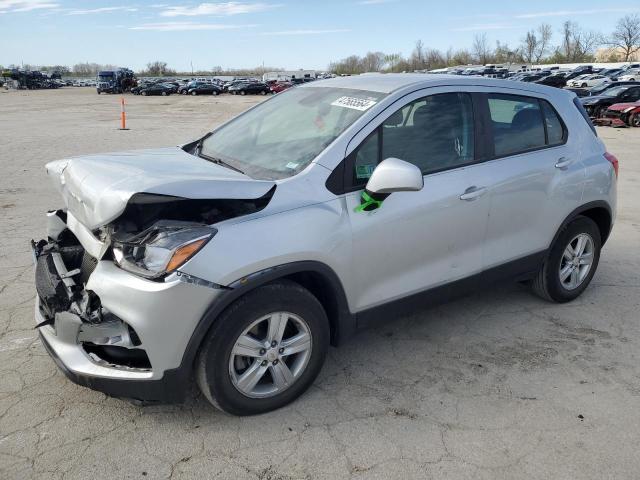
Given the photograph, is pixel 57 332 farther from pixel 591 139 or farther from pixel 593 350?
pixel 591 139

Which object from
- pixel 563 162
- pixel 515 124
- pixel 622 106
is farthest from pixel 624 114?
pixel 515 124

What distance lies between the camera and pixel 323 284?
2.99m

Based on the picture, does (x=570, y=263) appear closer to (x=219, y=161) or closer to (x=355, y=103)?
(x=355, y=103)

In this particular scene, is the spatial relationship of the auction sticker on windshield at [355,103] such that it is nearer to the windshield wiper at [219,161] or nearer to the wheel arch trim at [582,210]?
the windshield wiper at [219,161]

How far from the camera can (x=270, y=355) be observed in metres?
2.86

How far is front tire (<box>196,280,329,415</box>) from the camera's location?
105 inches

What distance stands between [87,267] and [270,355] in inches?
47.9

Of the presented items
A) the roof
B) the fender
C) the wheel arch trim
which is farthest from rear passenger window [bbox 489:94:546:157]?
the fender

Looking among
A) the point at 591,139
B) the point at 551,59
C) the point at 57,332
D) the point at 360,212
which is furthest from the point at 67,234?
the point at 551,59

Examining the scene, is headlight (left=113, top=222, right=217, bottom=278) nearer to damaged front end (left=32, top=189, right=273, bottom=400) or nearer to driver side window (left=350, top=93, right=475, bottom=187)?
damaged front end (left=32, top=189, right=273, bottom=400)

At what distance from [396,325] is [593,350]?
52.7 inches

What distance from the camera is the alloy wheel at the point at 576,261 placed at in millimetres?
4395

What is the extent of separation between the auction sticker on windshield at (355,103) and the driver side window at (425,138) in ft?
0.53

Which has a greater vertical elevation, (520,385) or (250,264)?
(250,264)
